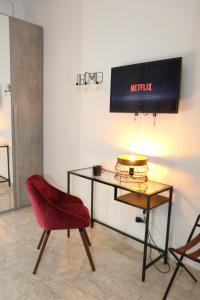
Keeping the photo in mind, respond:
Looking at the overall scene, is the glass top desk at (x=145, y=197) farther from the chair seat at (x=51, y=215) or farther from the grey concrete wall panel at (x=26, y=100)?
the grey concrete wall panel at (x=26, y=100)

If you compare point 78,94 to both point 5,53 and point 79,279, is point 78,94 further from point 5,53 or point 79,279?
point 79,279

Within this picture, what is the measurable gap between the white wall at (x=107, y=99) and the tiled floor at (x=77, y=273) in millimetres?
313

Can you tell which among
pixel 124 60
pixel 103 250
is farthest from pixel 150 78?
pixel 103 250

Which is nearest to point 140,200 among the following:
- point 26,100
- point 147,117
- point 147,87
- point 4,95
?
point 147,117

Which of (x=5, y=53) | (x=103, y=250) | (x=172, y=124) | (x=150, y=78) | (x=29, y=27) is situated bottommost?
(x=103, y=250)

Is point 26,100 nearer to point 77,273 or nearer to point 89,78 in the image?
point 89,78

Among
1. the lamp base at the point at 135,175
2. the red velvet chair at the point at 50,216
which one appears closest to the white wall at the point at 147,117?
the lamp base at the point at 135,175

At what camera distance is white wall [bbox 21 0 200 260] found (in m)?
1.97

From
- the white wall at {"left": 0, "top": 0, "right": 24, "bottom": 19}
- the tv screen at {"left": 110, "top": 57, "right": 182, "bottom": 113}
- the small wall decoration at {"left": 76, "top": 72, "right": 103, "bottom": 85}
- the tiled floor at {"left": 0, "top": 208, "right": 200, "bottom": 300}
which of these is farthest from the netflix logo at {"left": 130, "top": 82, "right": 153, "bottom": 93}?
the white wall at {"left": 0, "top": 0, "right": 24, "bottom": 19}

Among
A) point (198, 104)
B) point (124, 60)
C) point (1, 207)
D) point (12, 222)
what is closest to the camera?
point (198, 104)

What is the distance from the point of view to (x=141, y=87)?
85.8 inches

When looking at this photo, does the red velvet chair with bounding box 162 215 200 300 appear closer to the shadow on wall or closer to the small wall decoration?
the shadow on wall

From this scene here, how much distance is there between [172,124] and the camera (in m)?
2.07

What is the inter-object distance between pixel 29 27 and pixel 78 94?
3.74 ft
